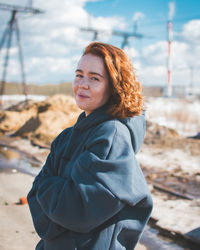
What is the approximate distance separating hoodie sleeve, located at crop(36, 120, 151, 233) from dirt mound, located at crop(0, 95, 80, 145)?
8390mm

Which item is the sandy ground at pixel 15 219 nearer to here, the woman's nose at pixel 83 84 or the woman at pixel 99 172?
the woman at pixel 99 172

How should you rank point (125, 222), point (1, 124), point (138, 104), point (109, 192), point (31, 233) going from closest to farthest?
1. point (109, 192)
2. point (125, 222)
3. point (138, 104)
4. point (31, 233)
5. point (1, 124)

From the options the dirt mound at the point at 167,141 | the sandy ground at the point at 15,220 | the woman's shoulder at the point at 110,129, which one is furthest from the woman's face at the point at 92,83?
the dirt mound at the point at 167,141

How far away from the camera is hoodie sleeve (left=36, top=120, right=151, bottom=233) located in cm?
124

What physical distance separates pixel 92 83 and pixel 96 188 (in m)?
0.54

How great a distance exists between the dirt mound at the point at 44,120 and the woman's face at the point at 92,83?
324 inches

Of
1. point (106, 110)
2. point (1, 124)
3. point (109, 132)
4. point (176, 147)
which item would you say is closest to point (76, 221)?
point (109, 132)

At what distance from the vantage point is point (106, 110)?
1.47m

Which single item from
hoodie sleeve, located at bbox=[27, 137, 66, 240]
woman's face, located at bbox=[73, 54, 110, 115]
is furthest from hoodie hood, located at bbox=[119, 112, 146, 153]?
hoodie sleeve, located at bbox=[27, 137, 66, 240]

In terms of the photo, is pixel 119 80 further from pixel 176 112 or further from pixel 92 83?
pixel 176 112

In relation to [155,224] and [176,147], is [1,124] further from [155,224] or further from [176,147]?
[155,224]

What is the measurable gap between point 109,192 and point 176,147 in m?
9.34

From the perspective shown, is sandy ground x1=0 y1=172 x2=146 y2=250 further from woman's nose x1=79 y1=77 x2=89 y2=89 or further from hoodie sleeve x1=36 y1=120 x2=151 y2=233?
woman's nose x1=79 y1=77 x2=89 y2=89

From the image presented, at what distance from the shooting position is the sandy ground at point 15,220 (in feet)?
9.90
